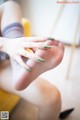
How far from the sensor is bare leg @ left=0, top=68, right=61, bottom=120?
0.44 metres

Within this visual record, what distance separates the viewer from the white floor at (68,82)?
0.69 m

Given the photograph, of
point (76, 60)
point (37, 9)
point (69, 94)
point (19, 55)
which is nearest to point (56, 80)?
point (69, 94)

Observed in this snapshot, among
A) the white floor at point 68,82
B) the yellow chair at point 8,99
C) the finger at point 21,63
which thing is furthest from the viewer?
the white floor at point 68,82

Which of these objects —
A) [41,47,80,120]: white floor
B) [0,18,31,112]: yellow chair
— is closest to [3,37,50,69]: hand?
[0,18,31,112]: yellow chair

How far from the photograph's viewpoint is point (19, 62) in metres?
0.37

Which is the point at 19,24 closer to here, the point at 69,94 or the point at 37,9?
the point at 37,9

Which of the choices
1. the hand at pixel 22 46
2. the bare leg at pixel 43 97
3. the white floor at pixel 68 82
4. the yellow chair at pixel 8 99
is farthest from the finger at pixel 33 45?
the white floor at pixel 68 82

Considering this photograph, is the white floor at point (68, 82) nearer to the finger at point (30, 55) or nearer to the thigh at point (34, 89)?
the thigh at point (34, 89)

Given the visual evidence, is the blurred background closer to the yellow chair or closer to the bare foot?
the yellow chair

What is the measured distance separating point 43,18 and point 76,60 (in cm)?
34

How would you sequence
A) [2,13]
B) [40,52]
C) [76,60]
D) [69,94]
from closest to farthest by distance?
[40,52]
[2,13]
[69,94]
[76,60]

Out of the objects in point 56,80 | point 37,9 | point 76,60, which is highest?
point 37,9

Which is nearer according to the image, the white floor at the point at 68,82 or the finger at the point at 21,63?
the finger at the point at 21,63

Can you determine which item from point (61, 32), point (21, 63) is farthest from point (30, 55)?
point (61, 32)
